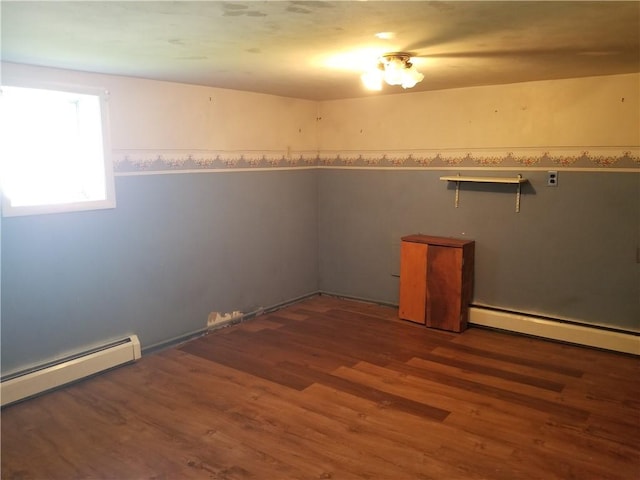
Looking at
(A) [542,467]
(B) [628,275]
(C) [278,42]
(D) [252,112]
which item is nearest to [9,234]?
(C) [278,42]

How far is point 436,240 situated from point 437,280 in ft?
1.20

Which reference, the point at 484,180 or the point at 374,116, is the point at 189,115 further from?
the point at 484,180

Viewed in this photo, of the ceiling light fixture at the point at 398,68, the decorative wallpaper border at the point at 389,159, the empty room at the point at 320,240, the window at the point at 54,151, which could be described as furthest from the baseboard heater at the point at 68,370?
the ceiling light fixture at the point at 398,68

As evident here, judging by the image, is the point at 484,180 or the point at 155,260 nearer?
the point at 155,260

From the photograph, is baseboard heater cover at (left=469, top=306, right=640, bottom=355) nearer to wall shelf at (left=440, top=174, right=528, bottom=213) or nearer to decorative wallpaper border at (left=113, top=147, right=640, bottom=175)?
wall shelf at (left=440, top=174, right=528, bottom=213)

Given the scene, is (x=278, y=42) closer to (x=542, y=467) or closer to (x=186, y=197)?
(x=186, y=197)

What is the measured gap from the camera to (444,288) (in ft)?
14.6

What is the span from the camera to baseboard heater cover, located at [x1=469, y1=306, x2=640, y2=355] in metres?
3.90

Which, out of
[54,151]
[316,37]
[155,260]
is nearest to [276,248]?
[155,260]

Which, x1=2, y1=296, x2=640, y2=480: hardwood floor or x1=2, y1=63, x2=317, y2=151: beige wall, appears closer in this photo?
x1=2, y1=296, x2=640, y2=480: hardwood floor

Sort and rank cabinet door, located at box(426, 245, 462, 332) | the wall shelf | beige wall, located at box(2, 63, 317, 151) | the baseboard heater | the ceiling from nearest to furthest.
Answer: the ceiling
the baseboard heater
beige wall, located at box(2, 63, 317, 151)
the wall shelf
cabinet door, located at box(426, 245, 462, 332)

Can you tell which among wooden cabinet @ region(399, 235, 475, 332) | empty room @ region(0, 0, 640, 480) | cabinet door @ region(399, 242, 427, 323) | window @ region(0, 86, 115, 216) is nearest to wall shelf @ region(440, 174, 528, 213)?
empty room @ region(0, 0, 640, 480)

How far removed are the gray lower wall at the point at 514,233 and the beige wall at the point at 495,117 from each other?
0.29 m

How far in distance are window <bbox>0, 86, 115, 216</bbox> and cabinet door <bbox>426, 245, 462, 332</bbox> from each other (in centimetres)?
270
